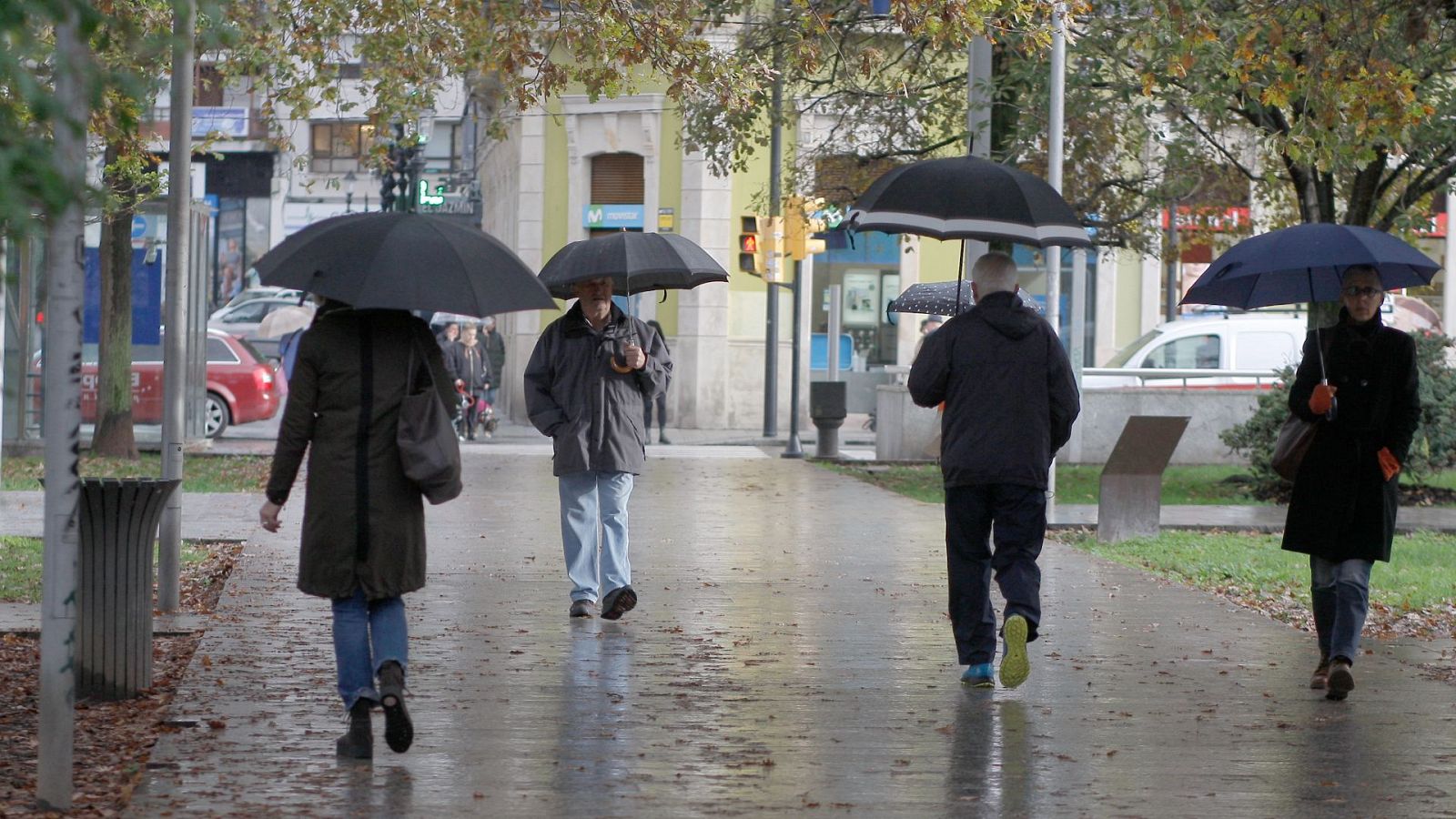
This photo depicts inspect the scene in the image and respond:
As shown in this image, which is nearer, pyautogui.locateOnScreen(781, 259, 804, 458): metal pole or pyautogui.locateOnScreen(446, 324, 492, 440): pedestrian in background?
pyautogui.locateOnScreen(781, 259, 804, 458): metal pole

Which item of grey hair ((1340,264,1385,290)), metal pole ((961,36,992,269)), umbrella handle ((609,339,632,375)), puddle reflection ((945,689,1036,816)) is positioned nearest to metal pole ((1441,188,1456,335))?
metal pole ((961,36,992,269))

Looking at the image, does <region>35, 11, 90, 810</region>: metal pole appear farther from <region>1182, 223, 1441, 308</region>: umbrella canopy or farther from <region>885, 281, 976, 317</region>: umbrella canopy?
<region>885, 281, 976, 317</region>: umbrella canopy

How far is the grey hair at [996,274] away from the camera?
7438 millimetres

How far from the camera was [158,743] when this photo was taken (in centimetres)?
604

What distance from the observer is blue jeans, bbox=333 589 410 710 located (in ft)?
19.8

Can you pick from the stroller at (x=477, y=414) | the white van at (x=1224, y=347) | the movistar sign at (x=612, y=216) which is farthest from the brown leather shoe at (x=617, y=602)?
the movistar sign at (x=612, y=216)

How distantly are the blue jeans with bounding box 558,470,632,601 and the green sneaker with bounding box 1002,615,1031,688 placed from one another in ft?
7.99

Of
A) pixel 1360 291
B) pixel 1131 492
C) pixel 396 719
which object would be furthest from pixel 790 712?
pixel 1131 492

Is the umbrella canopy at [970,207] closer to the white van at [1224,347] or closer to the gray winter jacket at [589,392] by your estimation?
Answer: the gray winter jacket at [589,392]

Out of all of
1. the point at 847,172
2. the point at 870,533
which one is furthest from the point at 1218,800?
the point at 847,172

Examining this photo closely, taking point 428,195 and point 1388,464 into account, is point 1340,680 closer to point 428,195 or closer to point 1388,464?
point 1388,464

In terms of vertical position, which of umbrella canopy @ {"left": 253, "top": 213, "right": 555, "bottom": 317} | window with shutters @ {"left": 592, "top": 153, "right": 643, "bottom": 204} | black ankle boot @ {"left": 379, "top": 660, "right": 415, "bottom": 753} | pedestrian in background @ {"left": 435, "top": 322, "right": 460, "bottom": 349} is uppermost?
window with shutters @ {"left": 592, "top": 153, "right": 643, "bottom": 204}

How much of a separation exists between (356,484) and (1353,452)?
3852mm

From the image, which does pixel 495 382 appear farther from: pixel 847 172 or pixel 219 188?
pixel 219 188
